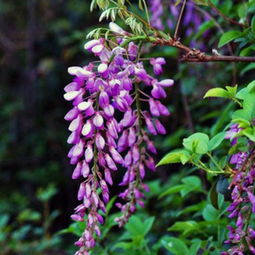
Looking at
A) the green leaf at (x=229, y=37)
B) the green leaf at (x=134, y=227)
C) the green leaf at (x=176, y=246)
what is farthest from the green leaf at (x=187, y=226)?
the green leaf at (x=229, y=37)

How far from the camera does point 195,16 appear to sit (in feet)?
11.2

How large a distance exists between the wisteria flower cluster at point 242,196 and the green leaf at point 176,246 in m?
0.36

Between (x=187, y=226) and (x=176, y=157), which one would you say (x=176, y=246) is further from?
(x=176, y=157)

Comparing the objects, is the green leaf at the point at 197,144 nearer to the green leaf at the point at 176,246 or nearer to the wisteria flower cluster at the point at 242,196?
the wisteria flower cluster at the point at 242,196

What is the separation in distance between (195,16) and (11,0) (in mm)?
3910

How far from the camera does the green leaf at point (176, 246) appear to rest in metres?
1.78

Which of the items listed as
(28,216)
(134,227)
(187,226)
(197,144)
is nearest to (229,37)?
(197,144)

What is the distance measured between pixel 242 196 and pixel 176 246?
468 mm

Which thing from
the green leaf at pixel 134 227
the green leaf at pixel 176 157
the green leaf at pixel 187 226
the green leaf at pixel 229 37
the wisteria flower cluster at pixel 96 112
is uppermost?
the green leaf at pixel 229 37

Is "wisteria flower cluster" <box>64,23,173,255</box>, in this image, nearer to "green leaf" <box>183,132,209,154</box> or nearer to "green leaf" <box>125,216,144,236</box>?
"green leaf" <box>183,132,209,154</box>

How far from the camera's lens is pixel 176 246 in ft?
5.91

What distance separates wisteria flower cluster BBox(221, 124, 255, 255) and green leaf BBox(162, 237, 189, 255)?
1.19 ft

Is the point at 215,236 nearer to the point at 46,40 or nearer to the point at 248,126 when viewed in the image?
the point at 248,126

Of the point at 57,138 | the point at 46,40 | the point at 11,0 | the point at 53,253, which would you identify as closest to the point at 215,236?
the point at 53,253
